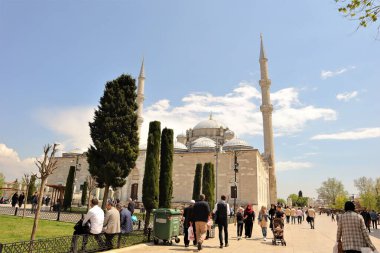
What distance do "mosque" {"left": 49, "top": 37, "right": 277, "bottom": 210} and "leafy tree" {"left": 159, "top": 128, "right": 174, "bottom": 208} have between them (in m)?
15.1

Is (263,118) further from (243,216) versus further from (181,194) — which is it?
(243,216)

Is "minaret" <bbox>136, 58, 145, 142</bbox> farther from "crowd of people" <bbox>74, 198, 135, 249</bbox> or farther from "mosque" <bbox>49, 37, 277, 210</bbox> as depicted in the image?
"crowd of people" <bbox>74, 198, 135, 249</bbox>

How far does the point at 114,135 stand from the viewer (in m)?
17.8

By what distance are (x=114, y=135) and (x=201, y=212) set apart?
11665mm

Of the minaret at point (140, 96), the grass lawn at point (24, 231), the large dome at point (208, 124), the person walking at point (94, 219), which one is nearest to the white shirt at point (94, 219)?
the person walking at point (94, 219)

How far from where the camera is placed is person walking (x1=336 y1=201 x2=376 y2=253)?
4246 mm

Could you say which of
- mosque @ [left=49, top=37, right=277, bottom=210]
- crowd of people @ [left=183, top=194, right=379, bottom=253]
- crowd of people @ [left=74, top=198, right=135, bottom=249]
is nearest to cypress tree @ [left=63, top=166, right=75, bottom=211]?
mosque @ [left=49, top=37, right=277, bottom=210]

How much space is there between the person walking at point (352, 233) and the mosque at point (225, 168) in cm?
2158

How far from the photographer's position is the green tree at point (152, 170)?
10.7 meters

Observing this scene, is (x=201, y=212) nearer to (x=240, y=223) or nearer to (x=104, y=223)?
(x=104, y=223)

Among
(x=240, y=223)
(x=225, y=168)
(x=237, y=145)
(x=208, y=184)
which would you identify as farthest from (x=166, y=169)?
(x=237, y=145)

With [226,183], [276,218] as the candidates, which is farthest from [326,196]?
[276,218]

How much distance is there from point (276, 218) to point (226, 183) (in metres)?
23.7

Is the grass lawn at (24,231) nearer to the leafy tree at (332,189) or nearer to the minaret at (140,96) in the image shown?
the minaret at (140,96)
